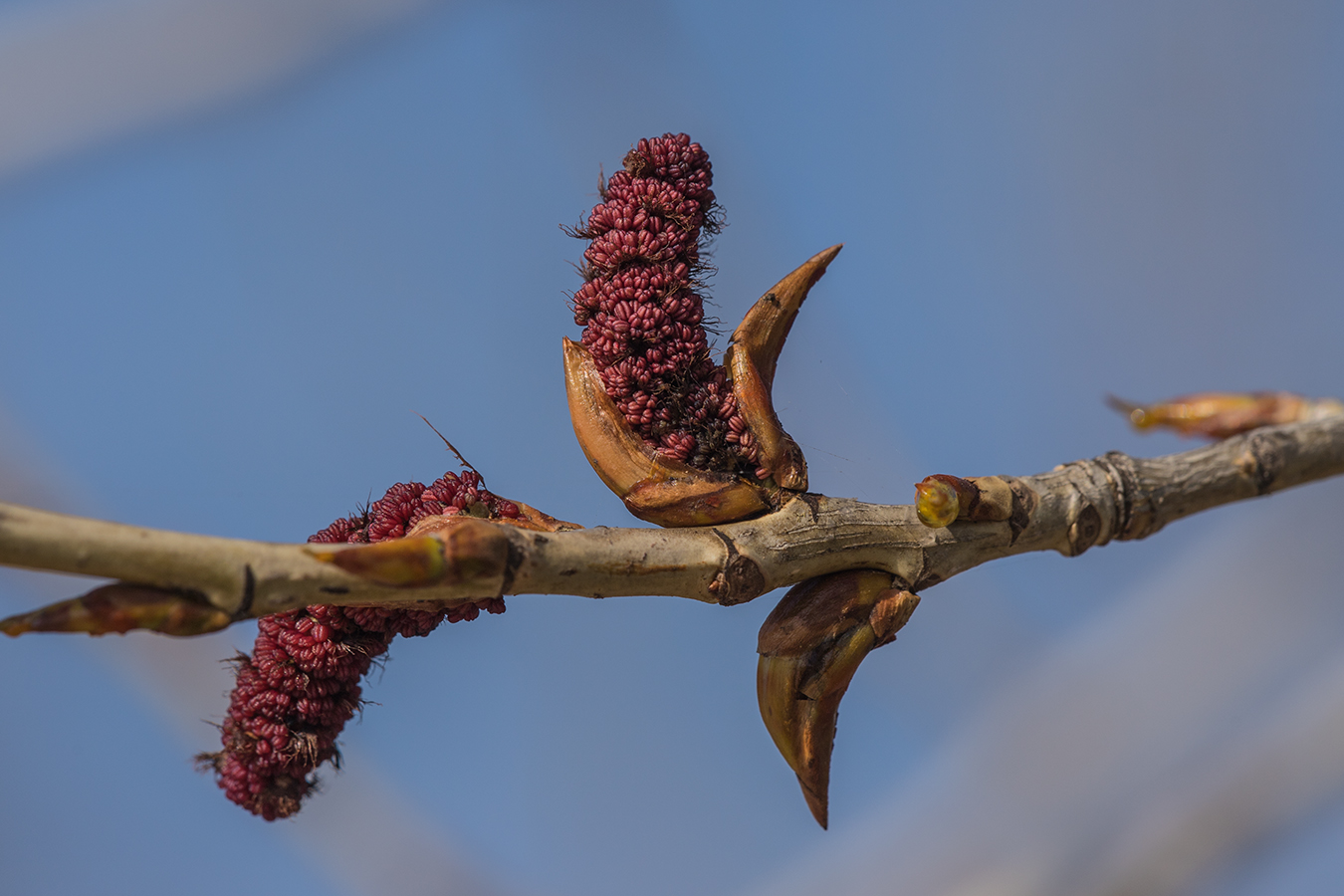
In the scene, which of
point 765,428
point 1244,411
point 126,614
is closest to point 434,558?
point 126,614

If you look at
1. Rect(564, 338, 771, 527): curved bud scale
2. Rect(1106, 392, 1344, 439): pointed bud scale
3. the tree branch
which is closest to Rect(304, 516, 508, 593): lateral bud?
the tree branch

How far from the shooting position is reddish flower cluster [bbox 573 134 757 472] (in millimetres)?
594

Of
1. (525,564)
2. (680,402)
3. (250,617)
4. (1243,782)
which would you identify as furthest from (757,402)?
(1243,782)

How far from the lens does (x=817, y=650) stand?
60 centimetres

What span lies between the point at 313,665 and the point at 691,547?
0.24 metres

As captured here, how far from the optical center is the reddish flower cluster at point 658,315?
0.59m

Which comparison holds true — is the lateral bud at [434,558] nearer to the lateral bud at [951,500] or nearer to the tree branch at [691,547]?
the tree branch at [691,547]

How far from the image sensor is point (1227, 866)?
3.65 ft

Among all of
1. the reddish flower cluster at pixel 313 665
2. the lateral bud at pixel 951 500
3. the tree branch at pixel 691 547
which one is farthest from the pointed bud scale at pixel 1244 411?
the reddish flower cluster at pixel 313 665

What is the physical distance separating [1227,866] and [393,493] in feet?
3.62

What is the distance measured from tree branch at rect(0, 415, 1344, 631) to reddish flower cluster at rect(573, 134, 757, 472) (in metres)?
0.06

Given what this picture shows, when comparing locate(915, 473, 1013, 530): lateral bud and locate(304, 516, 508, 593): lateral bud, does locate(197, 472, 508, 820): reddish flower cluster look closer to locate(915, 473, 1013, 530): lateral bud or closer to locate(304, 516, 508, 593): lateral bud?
locate(304, 516, 508, 593): lateral bud

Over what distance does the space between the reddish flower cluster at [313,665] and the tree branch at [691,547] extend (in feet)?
0.19

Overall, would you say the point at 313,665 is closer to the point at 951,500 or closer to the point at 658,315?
the point at 658,315
